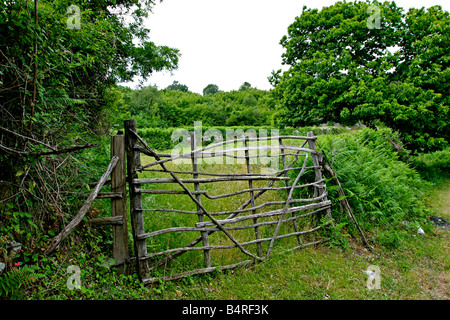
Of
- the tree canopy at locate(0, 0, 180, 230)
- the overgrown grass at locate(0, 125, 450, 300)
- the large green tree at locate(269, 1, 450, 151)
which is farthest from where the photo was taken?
the large green tree at locate(269, 1, 450, 151)

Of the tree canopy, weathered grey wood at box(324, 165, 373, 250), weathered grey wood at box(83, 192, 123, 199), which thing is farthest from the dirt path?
the tree canopy

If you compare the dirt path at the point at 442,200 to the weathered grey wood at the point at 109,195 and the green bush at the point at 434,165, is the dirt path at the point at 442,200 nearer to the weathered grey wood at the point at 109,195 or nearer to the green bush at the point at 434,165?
→ the green bush at the point at 434,165

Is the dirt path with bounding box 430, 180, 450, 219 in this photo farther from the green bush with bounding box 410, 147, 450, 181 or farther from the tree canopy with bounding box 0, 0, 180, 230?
the tree canopy with bounding box 0, 0, 180, 230

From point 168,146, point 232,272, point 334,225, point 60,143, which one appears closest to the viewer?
point 60,143

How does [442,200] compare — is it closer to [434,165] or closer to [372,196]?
[372,196]

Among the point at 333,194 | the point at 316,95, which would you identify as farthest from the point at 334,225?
the point at 316,95

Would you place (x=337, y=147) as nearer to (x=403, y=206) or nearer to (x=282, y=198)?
(x=282, y=198)

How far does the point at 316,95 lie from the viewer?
10953 millimetres

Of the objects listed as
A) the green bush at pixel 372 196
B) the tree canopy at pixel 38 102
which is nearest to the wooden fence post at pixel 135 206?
the tree canopy at pixel 38 102

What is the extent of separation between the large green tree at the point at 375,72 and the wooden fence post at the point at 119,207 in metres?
9.21

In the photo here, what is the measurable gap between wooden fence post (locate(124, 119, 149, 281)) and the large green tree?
29.8 ft

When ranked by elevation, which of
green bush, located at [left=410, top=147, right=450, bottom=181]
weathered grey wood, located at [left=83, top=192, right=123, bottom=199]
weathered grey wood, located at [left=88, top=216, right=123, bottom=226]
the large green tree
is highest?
the large green tree

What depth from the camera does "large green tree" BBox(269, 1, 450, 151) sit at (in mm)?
9336
